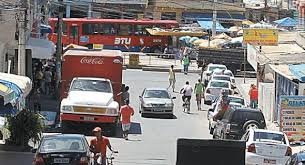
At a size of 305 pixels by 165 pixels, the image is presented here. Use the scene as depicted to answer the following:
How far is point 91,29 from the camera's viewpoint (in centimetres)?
7619

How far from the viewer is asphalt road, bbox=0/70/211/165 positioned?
25656mm

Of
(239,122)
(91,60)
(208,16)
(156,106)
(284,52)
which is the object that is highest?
(208,16)

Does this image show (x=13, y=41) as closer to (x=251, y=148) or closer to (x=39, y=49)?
(x=39, y=49)

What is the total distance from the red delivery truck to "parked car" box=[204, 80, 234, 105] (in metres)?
10.1

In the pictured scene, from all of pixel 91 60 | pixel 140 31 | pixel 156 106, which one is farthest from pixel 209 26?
pixel 91 60

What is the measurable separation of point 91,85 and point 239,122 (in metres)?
6.18

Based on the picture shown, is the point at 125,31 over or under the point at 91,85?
over

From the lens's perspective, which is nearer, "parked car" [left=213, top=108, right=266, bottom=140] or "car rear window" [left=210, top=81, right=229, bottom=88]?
"parked car" [left=213, top=108, right=266, bottom=140]

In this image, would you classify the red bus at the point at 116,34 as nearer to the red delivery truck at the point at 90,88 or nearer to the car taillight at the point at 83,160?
the red delivery truck at the point at 90,88

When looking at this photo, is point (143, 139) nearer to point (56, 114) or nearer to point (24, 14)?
point (56, 114)

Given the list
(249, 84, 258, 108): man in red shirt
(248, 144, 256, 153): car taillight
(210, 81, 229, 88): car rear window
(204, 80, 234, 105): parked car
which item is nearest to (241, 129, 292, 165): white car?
(248, 144, 256, 153): car taillight

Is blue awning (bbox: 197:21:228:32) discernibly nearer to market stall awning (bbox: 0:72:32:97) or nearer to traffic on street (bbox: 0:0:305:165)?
traffic on street (bbox: 0:0:305:165)

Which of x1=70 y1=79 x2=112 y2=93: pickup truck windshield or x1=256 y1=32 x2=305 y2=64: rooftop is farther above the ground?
x1=256 y1=32 x2=305 y2=64: rooftop

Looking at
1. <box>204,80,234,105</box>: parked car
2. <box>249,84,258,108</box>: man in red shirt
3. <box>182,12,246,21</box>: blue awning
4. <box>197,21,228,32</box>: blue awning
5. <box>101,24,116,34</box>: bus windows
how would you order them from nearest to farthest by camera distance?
1. <box>249,84,258,108</box>: man in red shirt
2. <box>204,80,234,105</box>: parked car
3. <box>101,24,116,34</box>: bus windows
4. <box>197,21,228,32</box>: blue awning
5. <box>182,12,246,21</box>: blue awning
